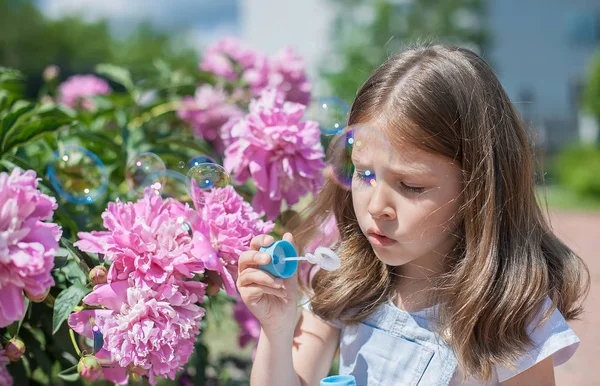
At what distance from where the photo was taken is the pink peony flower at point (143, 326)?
1181 mm

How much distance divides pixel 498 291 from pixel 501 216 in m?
0.15

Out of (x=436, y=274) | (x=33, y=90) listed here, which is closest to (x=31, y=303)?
(x=436, y=274)

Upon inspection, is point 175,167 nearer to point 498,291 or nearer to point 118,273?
point 118,273

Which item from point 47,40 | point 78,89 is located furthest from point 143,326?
point 47,40

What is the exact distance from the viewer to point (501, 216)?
1.42m

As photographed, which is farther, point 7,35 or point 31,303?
point 7,35

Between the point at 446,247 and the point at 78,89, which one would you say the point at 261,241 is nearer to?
the point at 446,247

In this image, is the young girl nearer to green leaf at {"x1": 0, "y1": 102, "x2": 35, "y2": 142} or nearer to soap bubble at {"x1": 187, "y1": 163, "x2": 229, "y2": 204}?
soap bubble at {"x1": 187, "y1": 163, "x2": 229, "y2": 204}

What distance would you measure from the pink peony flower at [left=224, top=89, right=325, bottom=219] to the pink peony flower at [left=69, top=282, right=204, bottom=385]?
0.42 meters

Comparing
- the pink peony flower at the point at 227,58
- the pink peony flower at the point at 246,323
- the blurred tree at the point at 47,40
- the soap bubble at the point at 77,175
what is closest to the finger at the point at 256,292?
the soap bubble at the point at 77,175

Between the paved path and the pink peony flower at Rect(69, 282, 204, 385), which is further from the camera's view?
the paved path

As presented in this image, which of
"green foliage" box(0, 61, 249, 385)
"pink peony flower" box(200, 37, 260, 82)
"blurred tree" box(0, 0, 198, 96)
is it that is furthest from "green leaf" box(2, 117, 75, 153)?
"blurred tree" box(0, 0, 198, 96)

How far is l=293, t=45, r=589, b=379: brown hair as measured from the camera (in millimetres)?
1350

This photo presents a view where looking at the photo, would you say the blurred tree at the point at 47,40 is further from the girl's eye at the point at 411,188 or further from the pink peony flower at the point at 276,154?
the girl's eye at the point at 411,188
